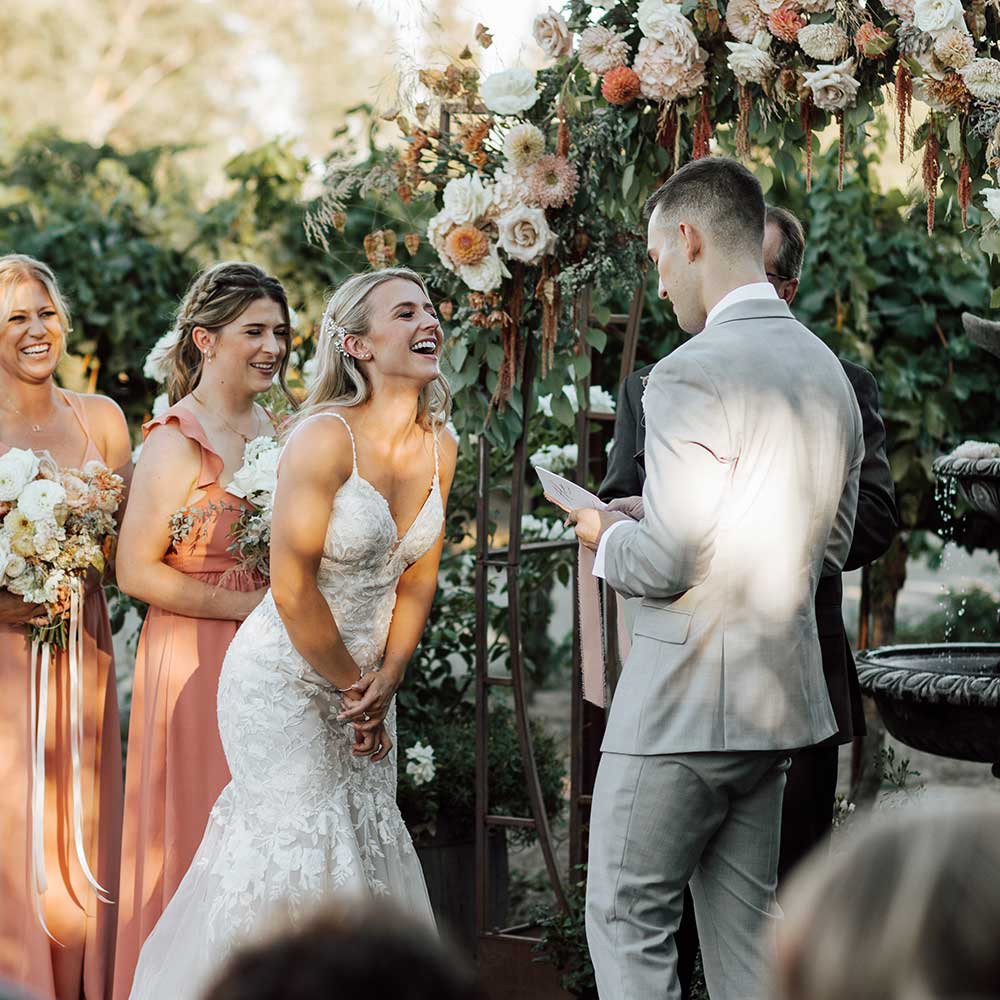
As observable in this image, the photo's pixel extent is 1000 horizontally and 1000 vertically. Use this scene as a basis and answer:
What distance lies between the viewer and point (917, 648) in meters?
4.48

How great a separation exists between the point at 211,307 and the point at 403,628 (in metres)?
1.11

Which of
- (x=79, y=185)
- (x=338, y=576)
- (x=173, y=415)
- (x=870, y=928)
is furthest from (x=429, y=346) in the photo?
(x=79, y=185)

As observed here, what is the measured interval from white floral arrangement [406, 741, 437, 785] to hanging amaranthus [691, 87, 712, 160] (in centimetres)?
223

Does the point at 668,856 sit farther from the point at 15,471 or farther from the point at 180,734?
the point at 15,471

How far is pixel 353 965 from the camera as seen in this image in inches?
Result: 41.2

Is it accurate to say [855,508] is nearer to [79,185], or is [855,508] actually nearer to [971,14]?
[971,14]

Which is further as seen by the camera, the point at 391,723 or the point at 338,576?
the point at 391,723

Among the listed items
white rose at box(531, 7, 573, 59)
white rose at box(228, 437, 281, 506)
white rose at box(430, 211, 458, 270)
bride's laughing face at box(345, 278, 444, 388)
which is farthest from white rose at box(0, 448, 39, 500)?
white rose at box(531, 7, 573, 59)

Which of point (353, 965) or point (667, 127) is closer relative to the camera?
point (353, 965)

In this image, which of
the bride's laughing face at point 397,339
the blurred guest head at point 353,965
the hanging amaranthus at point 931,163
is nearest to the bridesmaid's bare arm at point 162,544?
the bride's laughing face at point 397,339

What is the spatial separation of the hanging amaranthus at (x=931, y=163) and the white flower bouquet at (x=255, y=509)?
1.73 meters

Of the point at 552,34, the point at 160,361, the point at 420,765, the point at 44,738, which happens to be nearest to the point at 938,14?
the point at 552,34

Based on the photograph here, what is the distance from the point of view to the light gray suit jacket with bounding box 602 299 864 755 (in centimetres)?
268

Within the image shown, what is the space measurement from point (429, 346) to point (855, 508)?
1.07 m
